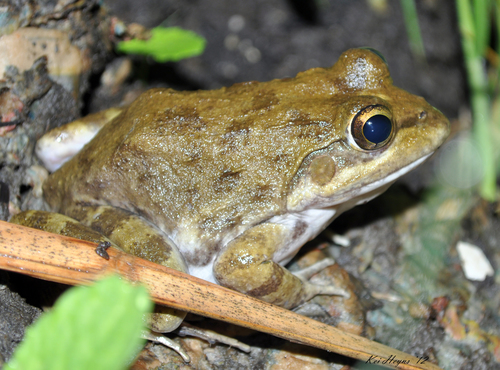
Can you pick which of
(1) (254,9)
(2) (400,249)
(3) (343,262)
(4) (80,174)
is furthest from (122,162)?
(1) (254,9)

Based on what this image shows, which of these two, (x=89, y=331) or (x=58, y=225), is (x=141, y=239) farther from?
(x=89, y=331)

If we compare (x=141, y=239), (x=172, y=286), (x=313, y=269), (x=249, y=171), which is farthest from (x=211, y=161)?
Result: (x=313, y=269)

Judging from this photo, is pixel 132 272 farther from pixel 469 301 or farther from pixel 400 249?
pixel 469 301

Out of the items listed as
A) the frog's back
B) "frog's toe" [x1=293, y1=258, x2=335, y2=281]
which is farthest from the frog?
"frog's toe" [x1=293, y1=258, x2=335, y2=281]

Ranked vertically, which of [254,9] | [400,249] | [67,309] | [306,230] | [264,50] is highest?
[254,9]

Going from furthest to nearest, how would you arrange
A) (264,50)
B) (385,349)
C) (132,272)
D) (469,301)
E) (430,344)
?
(264,50), (469,301), (430,344), (385,349), (132,272)


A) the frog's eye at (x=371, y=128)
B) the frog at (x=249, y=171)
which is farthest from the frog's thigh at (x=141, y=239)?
the frog's eye at (x=371, y=128)
